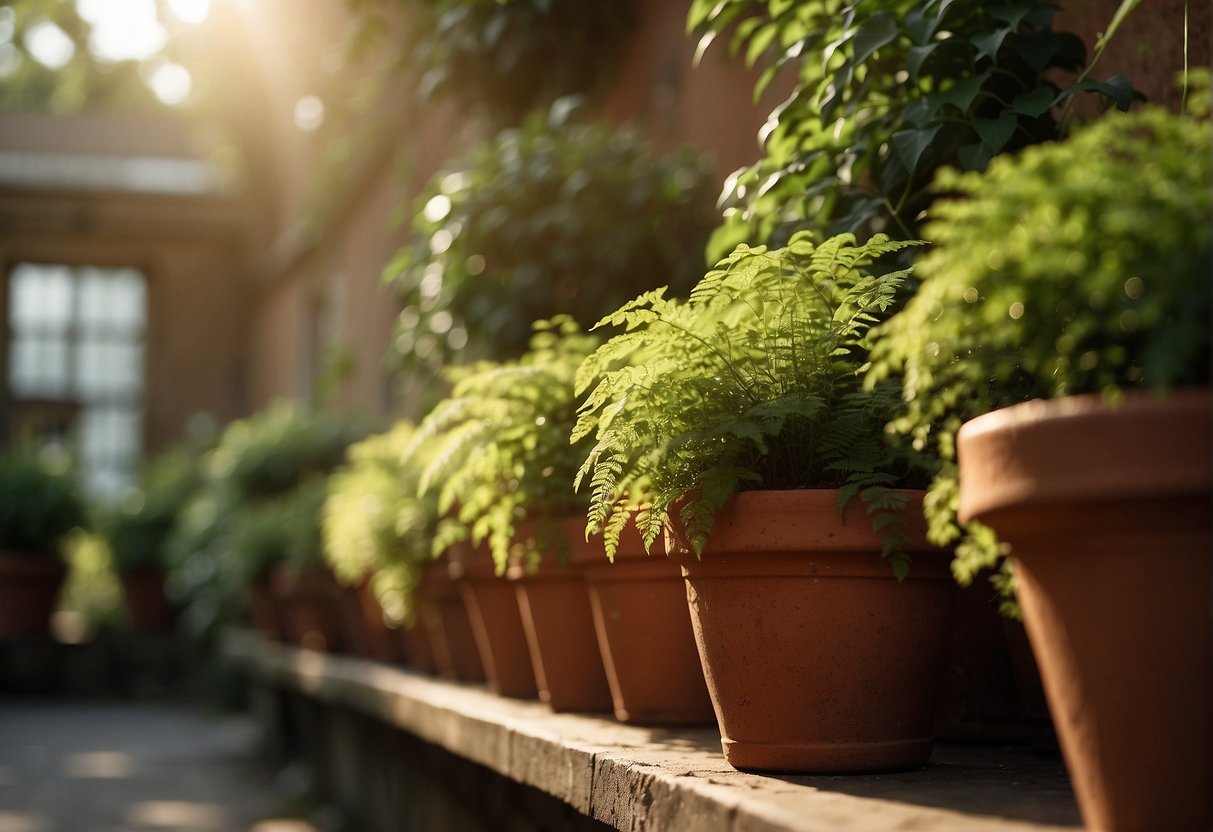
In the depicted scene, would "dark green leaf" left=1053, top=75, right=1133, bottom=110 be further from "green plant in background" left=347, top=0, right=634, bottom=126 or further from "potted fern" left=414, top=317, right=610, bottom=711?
"green plant in background" left=347, top=0, right=634, bottom=126

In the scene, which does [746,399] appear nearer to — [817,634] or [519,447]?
[817,634]

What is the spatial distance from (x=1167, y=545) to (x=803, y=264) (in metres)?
0.89

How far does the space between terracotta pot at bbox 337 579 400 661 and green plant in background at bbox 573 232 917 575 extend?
2.89 metres

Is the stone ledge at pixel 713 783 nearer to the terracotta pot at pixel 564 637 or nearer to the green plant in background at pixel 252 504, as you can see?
the terracotta pot at pixel 564 637

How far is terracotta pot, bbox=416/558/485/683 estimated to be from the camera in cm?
362

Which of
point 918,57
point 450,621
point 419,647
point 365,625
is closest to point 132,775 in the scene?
point 365,625

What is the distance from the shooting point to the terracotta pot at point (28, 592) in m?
10.2

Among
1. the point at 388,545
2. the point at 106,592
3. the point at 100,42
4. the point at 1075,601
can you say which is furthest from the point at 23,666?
the point at 1075,601

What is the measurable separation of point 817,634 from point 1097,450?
652 millimetres

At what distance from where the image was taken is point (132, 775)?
6078mm

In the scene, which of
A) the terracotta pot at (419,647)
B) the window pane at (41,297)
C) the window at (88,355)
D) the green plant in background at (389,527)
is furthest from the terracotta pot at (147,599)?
the green plant in background at (389,527)

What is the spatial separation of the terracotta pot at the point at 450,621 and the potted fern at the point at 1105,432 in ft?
7.85

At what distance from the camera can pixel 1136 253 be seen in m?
1.15

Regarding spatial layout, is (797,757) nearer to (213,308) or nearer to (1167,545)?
(1167,545)
